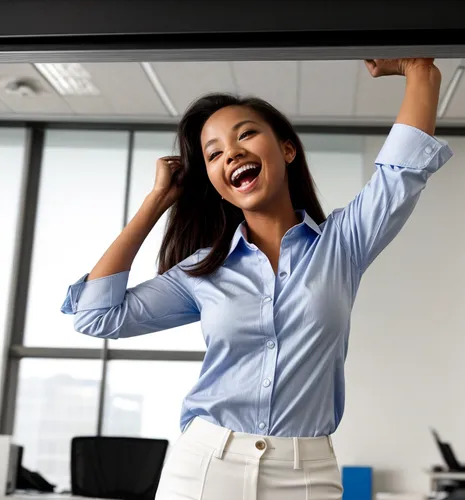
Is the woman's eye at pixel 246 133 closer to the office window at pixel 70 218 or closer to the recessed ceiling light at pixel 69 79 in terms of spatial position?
the recessed ceiling light at pixel 69 79

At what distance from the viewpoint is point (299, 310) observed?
0.73m

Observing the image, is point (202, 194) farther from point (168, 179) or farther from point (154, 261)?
point (154, 261)

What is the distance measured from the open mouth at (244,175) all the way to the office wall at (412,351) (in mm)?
2552

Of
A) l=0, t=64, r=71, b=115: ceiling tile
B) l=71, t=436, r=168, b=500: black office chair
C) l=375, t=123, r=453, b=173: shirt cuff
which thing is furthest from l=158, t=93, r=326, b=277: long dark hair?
l=0, t=64, r=71, b=115: ceiling tile

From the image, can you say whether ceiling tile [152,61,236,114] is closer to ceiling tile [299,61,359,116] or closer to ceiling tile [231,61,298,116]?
ceiling tile [231,61,298,116]

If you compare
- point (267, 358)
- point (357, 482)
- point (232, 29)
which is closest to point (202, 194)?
point (267, 358)

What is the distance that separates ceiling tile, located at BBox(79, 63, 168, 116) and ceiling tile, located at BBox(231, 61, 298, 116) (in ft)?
1.28

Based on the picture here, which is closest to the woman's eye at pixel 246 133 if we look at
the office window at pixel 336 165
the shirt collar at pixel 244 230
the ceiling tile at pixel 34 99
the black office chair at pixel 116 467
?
the shirt collar at pixel 244 230

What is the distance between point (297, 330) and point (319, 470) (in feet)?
0.44

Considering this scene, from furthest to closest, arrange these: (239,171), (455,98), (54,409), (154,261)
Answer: (54,409)
(154,261)
(455,98)
(239,171)

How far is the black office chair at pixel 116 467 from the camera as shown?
250 centimetres

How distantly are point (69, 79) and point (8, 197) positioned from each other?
80cm

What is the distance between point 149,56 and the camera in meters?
0.52

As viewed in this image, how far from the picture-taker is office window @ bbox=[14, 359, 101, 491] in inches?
130
